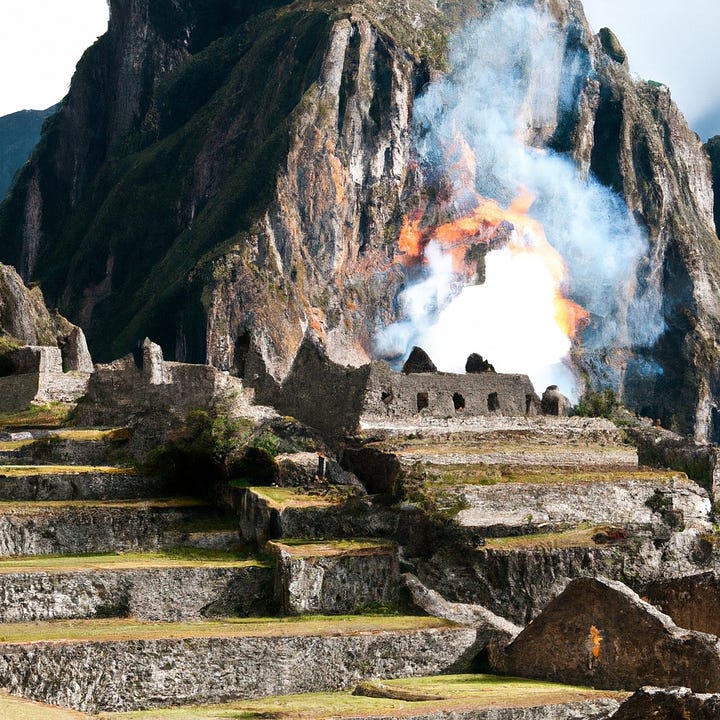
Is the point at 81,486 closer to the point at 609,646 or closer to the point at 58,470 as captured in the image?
the point at 58,470

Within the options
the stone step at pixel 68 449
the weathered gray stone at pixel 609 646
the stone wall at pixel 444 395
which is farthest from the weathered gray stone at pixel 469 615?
the stone step at pixel 68 449

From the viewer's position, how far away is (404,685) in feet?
111

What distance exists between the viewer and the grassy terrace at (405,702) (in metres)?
29.9

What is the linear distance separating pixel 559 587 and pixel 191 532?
10.1 m

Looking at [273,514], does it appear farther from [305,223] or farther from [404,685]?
[305,223]

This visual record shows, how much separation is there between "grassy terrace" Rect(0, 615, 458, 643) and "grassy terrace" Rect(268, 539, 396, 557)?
6.01 feet

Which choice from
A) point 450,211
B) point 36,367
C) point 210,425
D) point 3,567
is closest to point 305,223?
point 450,211

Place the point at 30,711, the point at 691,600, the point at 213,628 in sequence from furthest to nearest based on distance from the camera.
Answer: the point at 691,600
the point at 213,628
the point at 30,711

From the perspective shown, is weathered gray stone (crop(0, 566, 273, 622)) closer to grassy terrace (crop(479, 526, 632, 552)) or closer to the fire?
grassy terrace (crop(479, 526, 632, 552))

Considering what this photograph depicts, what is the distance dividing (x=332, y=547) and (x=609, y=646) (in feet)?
28.6

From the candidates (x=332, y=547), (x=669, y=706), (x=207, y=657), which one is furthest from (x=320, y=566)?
(x=669, y=706)

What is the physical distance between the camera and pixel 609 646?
1355 inches

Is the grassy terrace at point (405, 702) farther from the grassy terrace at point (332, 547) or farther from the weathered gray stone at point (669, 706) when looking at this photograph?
the grassy terrace at point (332, 547)

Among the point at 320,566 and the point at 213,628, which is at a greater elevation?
the point at 320,566
